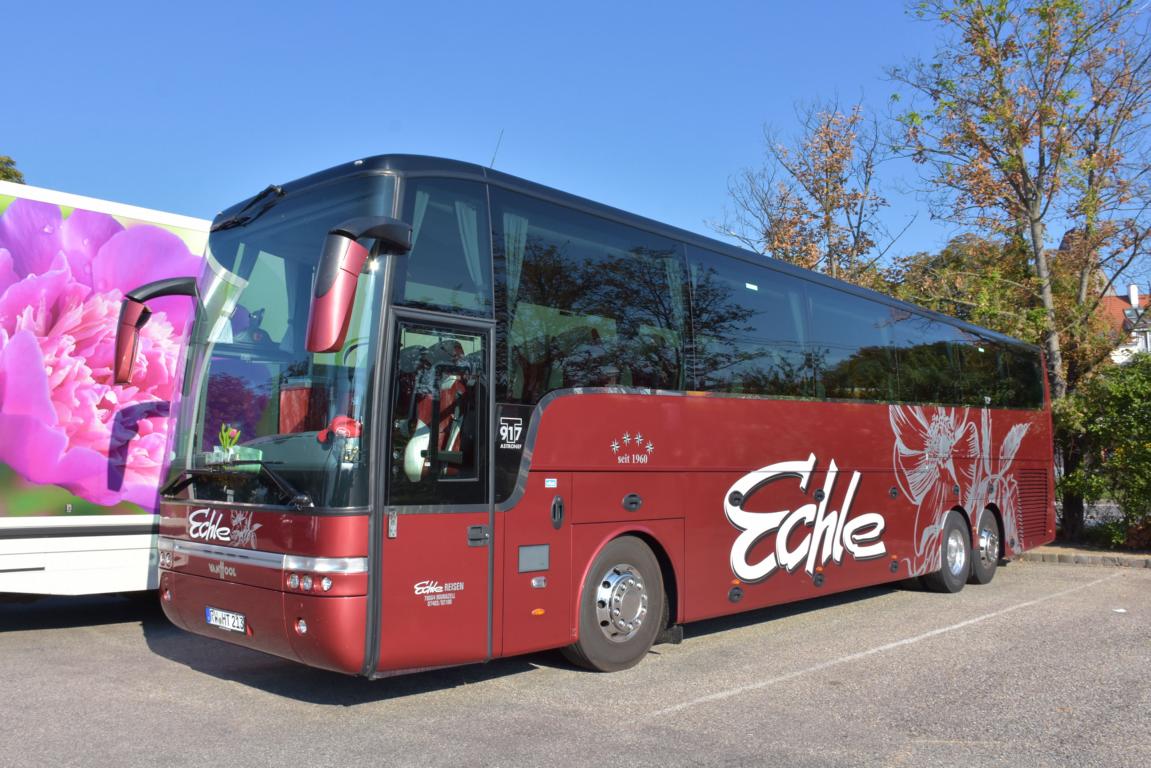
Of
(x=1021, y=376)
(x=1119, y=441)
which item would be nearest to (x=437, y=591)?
(x=1021, y=376)

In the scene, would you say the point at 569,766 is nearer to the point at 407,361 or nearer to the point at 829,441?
the point at 407,361

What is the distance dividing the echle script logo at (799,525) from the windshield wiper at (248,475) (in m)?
4.18

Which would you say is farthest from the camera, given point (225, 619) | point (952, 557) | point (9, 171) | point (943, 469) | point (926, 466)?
point (9, 171)

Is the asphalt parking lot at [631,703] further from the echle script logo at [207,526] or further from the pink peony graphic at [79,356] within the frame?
the pink peony graphic at [79,356]

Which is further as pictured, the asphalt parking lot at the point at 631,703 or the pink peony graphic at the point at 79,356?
the pink peony graphic at the point at 79,356

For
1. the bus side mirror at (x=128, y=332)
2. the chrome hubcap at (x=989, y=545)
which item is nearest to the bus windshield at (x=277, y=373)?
the bus side mirror at (x=128, y=332)

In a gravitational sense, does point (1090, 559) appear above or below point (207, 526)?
below

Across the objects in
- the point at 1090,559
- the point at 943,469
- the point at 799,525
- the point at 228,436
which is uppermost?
the point at 228,436

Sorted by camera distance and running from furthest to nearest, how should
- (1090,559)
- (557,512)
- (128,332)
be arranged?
(1090,559) → (128,332) → (557,512)

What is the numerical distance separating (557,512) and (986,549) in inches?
363

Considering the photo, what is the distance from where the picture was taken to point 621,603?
7.55 metres

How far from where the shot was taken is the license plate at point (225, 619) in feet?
20.6

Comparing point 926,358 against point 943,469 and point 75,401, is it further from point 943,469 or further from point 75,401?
point 75,401

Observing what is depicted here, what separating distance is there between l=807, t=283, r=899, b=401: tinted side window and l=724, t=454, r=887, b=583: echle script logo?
3.13ft
